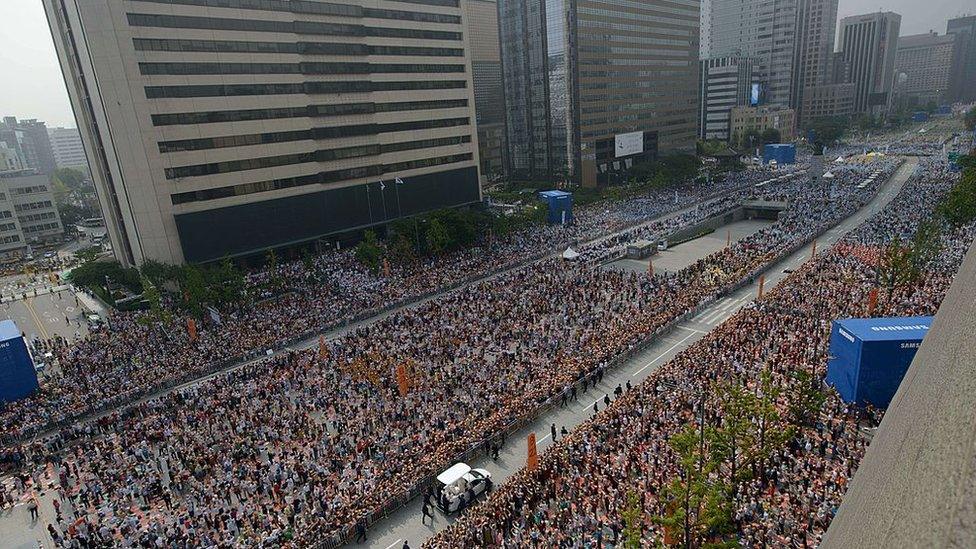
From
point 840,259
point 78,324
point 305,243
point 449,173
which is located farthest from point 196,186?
point 840,259

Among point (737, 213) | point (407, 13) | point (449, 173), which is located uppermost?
point (407, 13)

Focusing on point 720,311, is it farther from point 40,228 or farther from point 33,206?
point 40,228

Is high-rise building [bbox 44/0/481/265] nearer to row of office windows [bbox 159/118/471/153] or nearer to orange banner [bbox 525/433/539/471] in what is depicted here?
row of office windows [bbox 159/118/471/153]

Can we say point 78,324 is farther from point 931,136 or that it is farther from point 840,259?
point 931,136

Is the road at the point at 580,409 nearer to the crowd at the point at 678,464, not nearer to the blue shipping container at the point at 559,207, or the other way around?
the crowd at the point at 678,464

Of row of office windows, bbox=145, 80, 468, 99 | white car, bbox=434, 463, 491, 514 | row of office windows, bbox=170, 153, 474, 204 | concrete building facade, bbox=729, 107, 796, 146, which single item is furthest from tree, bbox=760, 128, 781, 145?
white car, bbox=434, 463, 491, 514

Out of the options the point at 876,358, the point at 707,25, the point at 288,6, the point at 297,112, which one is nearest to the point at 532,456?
the point at 876,358
